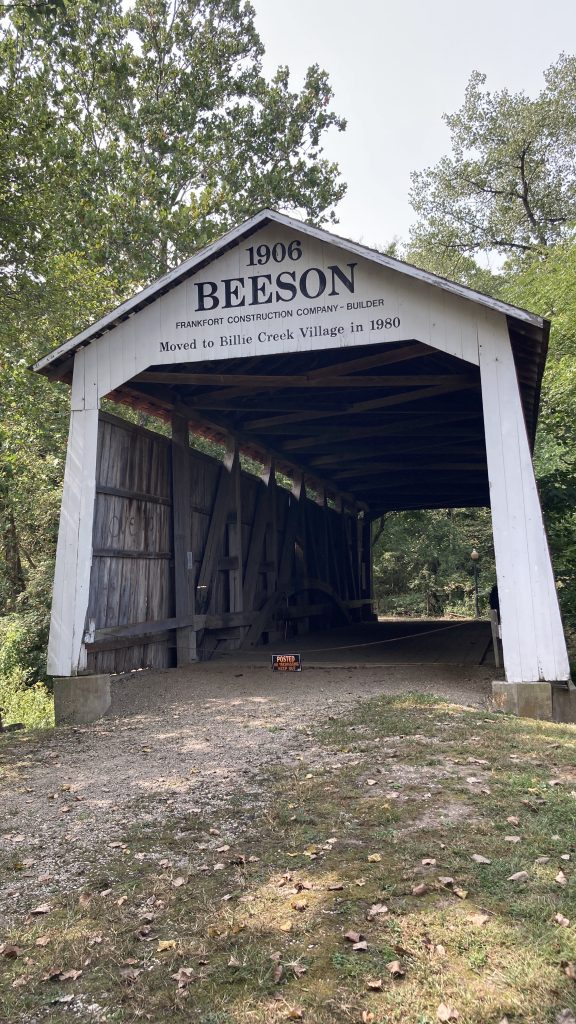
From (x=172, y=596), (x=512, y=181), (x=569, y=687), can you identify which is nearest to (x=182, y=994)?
(x=569, y=687)

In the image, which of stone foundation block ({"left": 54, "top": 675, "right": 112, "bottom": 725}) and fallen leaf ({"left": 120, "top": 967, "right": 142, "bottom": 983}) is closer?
fallen leaf ({"left": 120, "top": 967, "right": 142, "bottom": 983})

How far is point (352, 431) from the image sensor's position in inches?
519

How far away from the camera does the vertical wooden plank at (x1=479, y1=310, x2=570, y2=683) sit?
710 centimetres

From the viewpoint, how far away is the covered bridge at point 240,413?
755cm

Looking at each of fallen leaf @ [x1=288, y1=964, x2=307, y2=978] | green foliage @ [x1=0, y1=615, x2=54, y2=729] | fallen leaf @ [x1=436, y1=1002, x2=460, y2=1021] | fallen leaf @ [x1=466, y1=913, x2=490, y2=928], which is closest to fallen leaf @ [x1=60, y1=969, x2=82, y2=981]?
fallen leaf @ [x1=288, y1=964, x2=307, y2=978]

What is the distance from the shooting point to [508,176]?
1192 inches

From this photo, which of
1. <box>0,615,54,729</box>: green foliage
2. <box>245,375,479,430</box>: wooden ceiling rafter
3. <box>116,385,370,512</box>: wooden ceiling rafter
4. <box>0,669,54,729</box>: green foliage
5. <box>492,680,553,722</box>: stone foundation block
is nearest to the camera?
<box>492,680,553,722</box>: stone foundation block

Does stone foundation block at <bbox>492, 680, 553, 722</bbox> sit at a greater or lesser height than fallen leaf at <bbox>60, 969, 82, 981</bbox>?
greater

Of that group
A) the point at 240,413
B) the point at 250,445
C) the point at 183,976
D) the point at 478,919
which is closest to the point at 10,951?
the point at 183,976

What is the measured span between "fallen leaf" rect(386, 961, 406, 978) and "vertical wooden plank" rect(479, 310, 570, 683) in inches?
191

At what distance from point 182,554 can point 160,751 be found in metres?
4.57

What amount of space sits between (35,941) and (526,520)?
5768 millimetres

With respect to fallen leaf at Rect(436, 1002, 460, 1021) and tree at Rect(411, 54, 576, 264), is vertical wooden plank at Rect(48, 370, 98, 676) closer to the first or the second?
fallen leaf at Rect(436, 1002, 460, 1021)

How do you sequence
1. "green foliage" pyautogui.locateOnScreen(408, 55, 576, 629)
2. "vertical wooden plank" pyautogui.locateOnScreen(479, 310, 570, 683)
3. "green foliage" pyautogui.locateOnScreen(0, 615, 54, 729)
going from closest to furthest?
"vertical wooden plank" pyautogui.locateOnScreen(479, 310, 570, 683) < "green foliage" pyautogui.locateOnScreen(0, 615, 54, 729) < "green foliage" pyautogui.locateOnScreen(408, 55, 576, 629)
